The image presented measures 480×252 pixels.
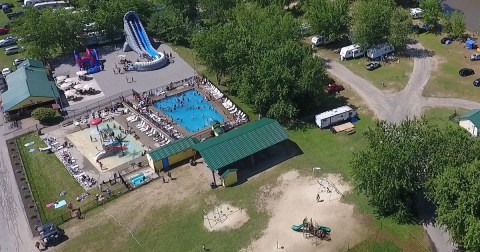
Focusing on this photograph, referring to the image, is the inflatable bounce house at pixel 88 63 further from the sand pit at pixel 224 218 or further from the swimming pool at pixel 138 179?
the sand pit at pixel 224 218

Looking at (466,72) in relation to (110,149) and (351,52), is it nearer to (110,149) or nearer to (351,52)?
(351,52)

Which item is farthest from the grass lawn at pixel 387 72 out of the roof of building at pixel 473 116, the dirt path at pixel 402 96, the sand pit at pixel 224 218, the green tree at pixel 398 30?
the sand pit at pixel 224 218

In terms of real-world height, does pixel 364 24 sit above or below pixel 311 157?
above

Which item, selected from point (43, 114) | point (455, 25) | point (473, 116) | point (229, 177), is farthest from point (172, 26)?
point (473, 116)

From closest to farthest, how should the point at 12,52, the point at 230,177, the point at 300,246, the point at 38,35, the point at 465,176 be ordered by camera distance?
the point at 465,176 → the point at 300,246 → the point at 230,177 → the point at 38,35 → the point at 12,52

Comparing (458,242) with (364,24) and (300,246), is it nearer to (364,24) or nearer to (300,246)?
(300,246)

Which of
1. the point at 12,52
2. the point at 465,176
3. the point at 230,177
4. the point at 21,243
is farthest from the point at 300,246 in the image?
the point at 12,52

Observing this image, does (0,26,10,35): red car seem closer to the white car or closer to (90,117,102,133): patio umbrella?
the white car
